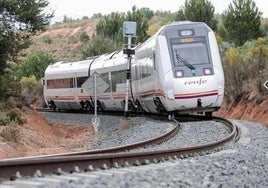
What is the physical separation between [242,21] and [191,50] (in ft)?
133

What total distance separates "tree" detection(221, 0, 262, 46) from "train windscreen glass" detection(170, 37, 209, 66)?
39.9 metres

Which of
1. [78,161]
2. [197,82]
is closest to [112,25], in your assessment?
[197,82]

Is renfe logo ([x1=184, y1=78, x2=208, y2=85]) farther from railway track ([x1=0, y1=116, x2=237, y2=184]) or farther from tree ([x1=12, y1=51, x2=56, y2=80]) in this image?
tree ([x1=12, y1=51, x2=56, y2=80])

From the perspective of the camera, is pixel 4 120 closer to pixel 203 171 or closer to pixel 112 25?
pixel 203 171

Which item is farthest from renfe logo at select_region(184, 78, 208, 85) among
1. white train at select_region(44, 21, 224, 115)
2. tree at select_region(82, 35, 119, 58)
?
tree at select_region(82, 35, 119, 58)

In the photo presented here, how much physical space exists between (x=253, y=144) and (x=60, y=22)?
155 m

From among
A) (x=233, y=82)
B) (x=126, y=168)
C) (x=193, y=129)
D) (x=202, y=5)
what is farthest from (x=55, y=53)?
(x=126, y=168)

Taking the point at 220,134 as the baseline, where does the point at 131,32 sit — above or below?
above

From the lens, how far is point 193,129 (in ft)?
66.9

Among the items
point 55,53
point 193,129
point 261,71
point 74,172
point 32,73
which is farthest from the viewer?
point 55,53

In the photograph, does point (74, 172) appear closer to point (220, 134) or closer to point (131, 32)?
point (220, 134)

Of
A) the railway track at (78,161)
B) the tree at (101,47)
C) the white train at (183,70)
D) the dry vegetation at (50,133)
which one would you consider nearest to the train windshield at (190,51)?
the white train at (183,70)

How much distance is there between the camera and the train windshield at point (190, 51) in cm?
2378

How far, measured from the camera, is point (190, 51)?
24.0m
